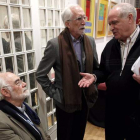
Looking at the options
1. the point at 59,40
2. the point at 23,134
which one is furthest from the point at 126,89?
the point at 23,134

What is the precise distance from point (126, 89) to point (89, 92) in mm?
426

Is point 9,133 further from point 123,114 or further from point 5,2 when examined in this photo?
point 5,2

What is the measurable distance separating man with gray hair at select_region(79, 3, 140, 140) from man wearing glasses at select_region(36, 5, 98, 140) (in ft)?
0.54

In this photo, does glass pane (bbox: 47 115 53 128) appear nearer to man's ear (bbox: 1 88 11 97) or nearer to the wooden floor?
the wooden floor

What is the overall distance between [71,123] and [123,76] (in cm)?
80

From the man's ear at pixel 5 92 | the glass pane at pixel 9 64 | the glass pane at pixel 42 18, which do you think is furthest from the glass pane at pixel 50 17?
the man's ear at pixel 5 92

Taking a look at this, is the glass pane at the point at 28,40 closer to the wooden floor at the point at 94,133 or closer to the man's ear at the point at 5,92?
the man's ear at the point at 5,92

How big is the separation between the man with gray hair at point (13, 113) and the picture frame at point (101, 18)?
209 cm

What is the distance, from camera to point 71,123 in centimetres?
159

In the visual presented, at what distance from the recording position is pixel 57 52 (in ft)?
4.43

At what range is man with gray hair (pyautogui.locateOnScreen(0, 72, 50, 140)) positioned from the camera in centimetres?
102

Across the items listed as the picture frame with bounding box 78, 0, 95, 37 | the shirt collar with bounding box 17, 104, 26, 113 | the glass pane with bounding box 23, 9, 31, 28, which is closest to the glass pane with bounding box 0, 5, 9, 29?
the glass pane with bounding box 23, 9, 31, 28

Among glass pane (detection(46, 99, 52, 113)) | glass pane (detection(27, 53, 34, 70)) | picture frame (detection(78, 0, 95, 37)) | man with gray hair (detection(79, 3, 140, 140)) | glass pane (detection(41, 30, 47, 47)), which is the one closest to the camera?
man with gray hair (detection(79, 3, 140, 140))

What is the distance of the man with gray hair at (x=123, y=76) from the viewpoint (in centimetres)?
112
